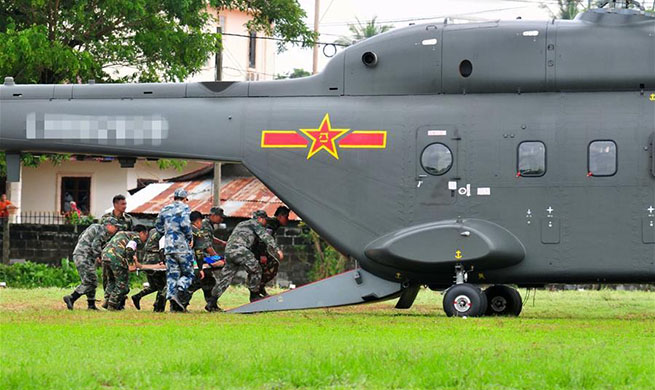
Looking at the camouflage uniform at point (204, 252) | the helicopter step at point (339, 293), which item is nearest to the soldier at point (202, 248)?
the camouflage uniform at point (204, 252)

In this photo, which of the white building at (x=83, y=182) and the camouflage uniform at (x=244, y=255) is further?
the white building at (x=83, y=182)

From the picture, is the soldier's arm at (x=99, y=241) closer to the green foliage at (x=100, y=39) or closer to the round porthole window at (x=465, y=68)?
the round porthole window at (x=465, y=68)

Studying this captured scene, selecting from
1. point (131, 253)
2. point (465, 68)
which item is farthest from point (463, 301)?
point (131, 253)

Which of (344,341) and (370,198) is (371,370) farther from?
(370,198)

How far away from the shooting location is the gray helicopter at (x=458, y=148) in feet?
62.7

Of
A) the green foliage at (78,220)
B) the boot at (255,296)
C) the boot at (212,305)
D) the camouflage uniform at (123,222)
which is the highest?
the camouflage uniform at (123,222)

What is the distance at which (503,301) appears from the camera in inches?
833

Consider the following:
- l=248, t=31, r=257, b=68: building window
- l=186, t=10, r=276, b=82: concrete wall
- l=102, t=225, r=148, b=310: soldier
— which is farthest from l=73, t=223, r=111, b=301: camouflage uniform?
l=248, t=31, r=257, b=68: building window

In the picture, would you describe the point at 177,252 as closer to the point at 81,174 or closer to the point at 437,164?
the point at 437,164

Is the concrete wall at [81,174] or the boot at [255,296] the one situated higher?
the concrete wall at [81,174]

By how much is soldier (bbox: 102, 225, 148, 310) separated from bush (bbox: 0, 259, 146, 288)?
11227 mm

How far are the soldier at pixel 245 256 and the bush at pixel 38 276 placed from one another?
39.0ft

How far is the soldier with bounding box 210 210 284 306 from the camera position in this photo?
21.2 m

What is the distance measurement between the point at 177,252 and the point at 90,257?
2297 millimetres
